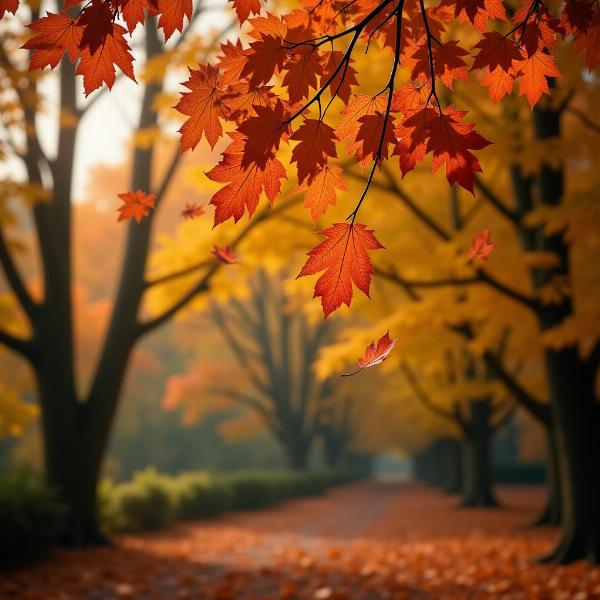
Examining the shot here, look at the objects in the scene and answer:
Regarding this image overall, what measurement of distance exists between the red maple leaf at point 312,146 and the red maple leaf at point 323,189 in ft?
0.27

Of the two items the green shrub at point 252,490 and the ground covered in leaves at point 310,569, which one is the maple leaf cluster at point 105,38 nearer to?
the ground covered in leaves at point 310,569

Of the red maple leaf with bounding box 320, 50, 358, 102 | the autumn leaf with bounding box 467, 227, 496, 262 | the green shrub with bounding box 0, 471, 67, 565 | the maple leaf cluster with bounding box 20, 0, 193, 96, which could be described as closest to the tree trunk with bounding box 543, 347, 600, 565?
the autumn leaf with bounding box 467, 227, 496, 262

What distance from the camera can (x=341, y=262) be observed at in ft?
5.02

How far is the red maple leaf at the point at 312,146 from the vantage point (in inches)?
59.7

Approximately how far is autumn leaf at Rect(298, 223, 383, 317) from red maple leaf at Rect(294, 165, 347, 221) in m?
0.12

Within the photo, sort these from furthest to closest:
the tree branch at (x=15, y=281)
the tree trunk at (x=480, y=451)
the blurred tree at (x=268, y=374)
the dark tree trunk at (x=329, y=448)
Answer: the dark tree trunk at (x=329, y=448) → the blurred tree at (x=268, y=374) → the tree trunk at (x=480, y=451) → the tree branch at (x=15, y=281)

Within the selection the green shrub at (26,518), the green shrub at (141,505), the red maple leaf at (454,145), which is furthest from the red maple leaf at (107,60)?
the green shrub at (141,505)

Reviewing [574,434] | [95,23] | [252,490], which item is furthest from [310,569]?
[252,490]

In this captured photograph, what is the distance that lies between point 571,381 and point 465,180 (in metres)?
5.96

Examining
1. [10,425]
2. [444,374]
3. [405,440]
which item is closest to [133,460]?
[405,440]

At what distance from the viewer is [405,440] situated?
38188 mm

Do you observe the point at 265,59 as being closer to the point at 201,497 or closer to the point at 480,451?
the point at 201,497

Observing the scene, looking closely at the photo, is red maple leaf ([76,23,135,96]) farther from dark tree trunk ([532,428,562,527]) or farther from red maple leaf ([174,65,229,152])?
dark tree trunk ([532,428,562,527])

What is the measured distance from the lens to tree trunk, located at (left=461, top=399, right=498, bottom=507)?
1622 centimetres
